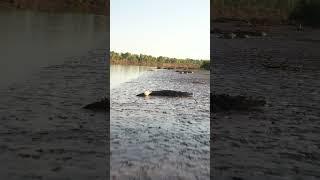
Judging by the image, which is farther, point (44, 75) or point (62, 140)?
point (44, 75)

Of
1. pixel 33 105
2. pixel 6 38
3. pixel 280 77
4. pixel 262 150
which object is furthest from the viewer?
pixel 6 38

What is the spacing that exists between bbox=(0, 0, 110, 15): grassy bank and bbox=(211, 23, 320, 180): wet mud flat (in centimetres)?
2000

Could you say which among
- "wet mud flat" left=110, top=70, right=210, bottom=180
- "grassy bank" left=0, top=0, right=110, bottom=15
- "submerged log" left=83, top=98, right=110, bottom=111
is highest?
"grassy bank" left=0, top=0, right=110, bottom=15

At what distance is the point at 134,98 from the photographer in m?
21.6

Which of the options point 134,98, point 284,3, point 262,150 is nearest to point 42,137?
point 262,150

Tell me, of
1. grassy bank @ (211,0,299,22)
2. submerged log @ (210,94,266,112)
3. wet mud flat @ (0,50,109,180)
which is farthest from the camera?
grassy bank @ (211,0,299,22)

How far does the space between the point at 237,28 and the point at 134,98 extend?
983 inches

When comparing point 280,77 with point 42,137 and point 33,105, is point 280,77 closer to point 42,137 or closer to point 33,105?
point 33,105

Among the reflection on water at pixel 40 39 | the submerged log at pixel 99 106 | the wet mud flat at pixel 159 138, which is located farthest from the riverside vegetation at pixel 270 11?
the submerged log at pixel 99 106

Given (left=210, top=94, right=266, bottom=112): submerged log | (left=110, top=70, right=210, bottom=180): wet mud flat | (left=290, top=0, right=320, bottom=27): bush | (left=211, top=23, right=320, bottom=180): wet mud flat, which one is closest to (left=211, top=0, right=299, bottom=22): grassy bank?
(left=290, top=0, right=320, bottom=27): bush

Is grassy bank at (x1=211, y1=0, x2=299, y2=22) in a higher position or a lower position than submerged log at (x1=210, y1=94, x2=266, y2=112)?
higher

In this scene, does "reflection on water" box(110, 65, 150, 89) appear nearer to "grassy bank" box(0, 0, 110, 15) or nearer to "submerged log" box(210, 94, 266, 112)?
"grassy bank" box(0, 0, 110, 15)

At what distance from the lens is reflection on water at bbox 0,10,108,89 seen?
23.8 metres

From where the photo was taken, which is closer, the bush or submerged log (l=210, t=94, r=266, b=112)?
submerged log (l=210, t=94, r=266, b=112)
